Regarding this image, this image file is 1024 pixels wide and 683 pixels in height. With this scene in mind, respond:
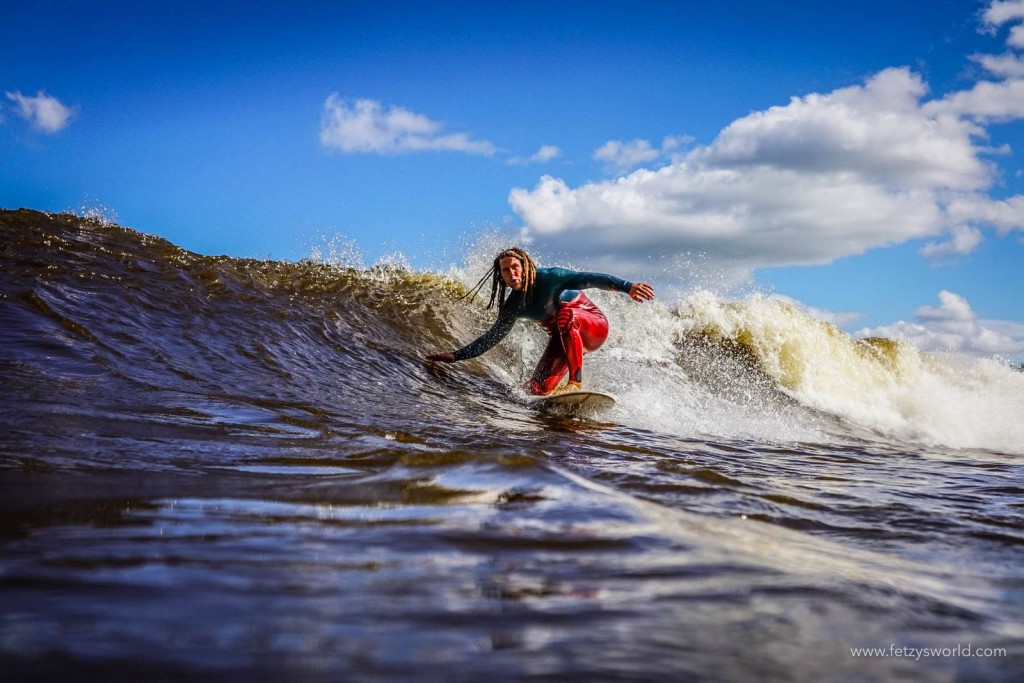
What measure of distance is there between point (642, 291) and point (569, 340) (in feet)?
2.85

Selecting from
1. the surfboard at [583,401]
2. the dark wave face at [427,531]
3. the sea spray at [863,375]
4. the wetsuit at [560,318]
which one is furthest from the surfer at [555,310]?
the sea spray at [863,375]

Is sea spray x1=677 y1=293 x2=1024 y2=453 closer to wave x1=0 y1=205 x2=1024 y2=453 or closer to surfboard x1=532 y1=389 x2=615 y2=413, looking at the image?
wave x1=0 y1=205 x2=1024 y2=453

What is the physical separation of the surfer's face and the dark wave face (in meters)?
1.28

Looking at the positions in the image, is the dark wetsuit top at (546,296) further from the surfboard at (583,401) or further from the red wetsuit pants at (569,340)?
the surfboard at (583,401)

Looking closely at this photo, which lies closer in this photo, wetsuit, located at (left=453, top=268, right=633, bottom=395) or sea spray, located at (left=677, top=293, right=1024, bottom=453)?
wetsuit, located at (left=453, top=268, right=633, bottom=395)

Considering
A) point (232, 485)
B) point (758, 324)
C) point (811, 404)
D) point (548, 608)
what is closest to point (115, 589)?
point (548, 608)

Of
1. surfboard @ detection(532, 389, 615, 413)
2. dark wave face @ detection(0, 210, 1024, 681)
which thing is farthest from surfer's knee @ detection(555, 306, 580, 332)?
dark wave face @ detection(0, 210, 1024, 681)

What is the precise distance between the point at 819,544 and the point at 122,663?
6.08 feet

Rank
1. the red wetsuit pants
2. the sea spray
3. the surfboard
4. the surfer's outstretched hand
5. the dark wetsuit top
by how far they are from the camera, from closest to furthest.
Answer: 1. the surfboard
2. the surfer's outstretched hand
3. the red wetsuit pants
4. the dark wetsuit top
5. the sea spray

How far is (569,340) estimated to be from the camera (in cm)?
693

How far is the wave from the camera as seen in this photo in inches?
192

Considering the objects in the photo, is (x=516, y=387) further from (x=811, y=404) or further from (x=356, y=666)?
(x=356, y=666)

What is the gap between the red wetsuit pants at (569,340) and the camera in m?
6.94

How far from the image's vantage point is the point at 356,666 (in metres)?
1.04
